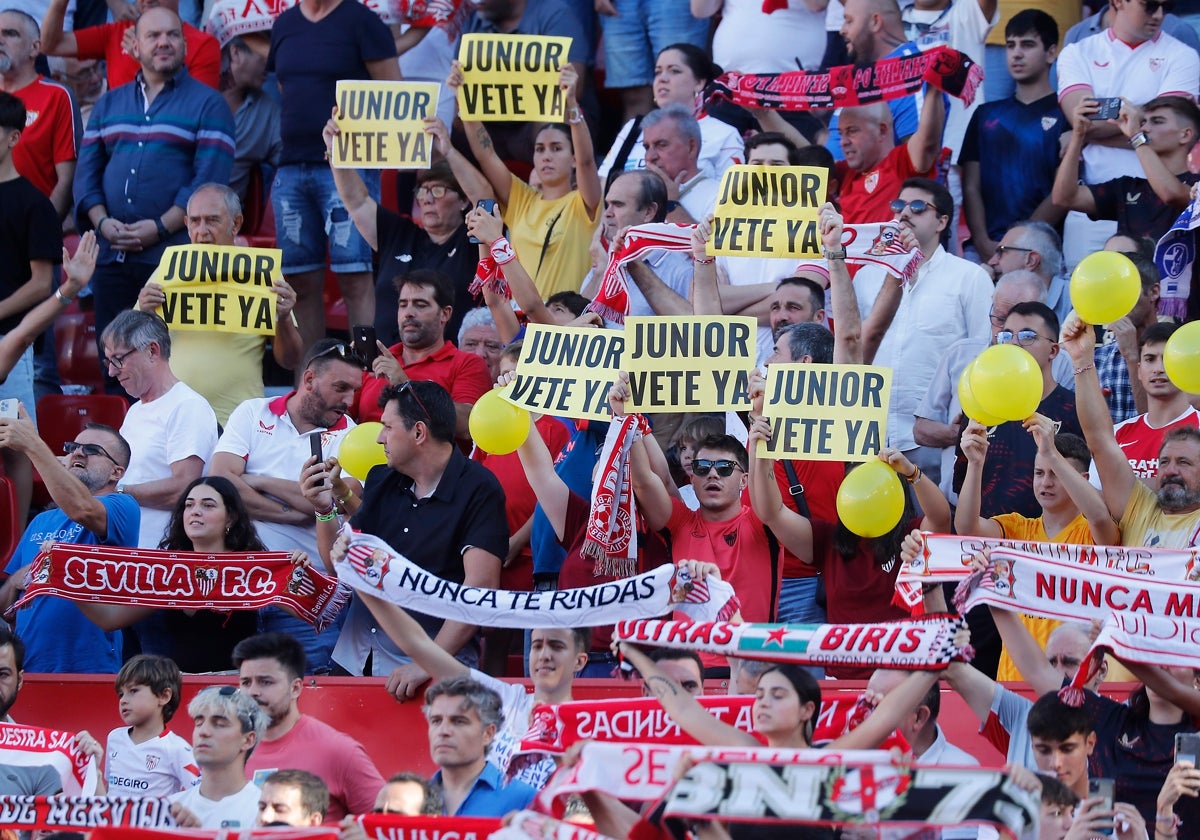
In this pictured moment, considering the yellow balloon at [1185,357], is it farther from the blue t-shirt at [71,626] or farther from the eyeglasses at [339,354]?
the blue t-shirt at [71,626]

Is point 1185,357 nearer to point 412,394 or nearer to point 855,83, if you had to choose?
point 412,394

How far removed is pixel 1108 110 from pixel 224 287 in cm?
477

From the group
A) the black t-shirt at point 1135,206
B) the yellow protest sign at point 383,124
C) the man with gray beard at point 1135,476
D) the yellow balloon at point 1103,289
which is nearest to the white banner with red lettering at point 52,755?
the man with gray beard at point 1135,476

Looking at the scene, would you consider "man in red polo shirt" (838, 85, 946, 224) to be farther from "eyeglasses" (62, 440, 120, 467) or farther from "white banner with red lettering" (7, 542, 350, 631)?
"eyeglasses" (62, 440, 120, 467)

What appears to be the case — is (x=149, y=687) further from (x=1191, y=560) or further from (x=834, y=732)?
(x=1191, y=560)

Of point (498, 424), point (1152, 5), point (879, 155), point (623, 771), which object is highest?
point (1152, 5)

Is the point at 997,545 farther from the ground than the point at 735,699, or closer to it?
farther from the ground

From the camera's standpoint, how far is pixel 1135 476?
324 inches

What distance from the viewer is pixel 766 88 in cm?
1173

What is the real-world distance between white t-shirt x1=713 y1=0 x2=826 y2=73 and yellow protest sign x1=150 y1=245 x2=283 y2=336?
11.0ft

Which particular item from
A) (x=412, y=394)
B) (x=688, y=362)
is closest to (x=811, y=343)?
(x=688, y=362)

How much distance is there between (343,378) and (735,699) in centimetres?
319

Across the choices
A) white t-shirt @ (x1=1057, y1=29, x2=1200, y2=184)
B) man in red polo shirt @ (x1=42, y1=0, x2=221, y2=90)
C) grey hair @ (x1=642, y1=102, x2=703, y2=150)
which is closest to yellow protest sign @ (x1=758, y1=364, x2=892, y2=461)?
grey hair @ (x1=642, y1=102, x2=703, y2=150)

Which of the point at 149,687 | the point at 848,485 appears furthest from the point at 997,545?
the point at 149,687
